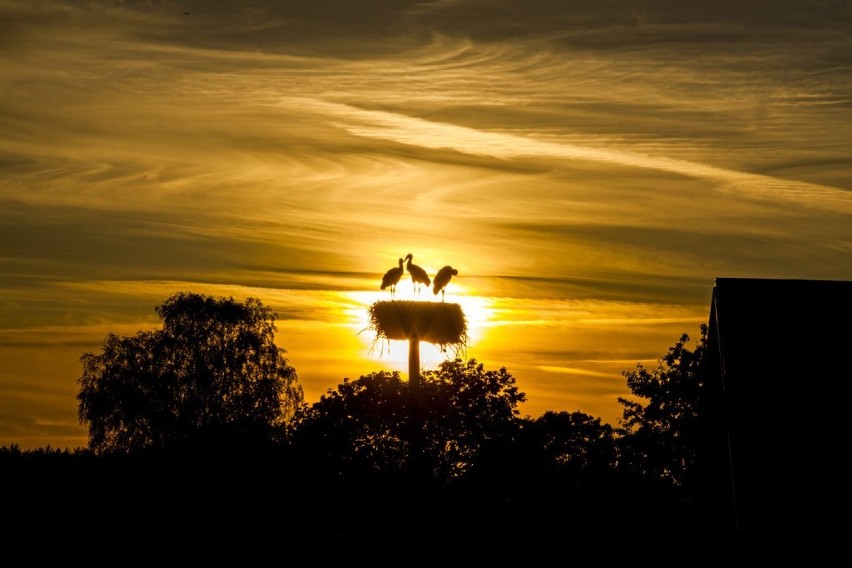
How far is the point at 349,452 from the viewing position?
32125mm

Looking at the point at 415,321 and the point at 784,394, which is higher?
the point at 415,321

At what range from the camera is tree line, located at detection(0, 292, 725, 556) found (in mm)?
20812

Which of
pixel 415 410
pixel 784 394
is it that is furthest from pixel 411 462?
pixel 784 394

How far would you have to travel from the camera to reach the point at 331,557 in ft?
72.9

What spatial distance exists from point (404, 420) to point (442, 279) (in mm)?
8486

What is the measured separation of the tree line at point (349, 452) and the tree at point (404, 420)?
5 centimetres

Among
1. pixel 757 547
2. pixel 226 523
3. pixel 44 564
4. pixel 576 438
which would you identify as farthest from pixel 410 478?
pixel 757 547

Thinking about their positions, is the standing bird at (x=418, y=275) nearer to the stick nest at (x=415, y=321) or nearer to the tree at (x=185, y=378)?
the stick nest at (x=415, y=321)

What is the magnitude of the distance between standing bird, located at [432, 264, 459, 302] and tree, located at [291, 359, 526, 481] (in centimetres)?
676

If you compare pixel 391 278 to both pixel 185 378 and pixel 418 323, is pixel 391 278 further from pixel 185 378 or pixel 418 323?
pixel 185 378

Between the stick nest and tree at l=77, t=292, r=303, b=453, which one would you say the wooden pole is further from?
tree at l=77, t=292, r=303, b=453

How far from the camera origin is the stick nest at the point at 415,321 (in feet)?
79.3

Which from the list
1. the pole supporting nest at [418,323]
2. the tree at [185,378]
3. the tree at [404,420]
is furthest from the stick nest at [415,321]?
the tree at [185,378]

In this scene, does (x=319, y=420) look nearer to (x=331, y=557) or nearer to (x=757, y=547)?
(x=331, y=557)
